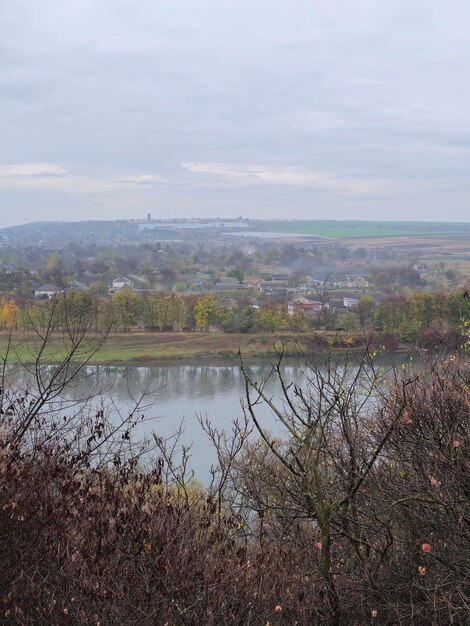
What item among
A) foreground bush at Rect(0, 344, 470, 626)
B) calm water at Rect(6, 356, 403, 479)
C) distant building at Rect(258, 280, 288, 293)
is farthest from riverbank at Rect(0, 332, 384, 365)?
foreground bush at Rect(0, 344, 470, 626)

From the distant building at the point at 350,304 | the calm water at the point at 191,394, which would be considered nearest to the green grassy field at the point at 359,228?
the distant building at the point at 350,304

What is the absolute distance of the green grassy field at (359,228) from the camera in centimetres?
6907

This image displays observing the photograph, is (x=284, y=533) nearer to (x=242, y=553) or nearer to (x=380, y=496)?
(x=380, y=496)

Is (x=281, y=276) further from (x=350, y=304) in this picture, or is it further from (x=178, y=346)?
(x=350, y=304)

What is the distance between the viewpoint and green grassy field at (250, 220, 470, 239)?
69.1 metres

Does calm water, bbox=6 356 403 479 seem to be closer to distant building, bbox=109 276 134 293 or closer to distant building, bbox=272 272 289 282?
distant building, bbox=109 276 134 293

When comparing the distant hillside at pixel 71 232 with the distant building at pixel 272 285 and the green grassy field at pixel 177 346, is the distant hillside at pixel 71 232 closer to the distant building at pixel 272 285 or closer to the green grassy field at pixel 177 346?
the distant building at pixel 272 285

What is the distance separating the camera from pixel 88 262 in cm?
4491

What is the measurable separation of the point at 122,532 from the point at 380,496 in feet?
3.84

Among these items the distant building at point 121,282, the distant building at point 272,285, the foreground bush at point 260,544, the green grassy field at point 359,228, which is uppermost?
the green grassy field at point 359,228

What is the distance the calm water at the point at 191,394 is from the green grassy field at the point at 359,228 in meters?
51.8

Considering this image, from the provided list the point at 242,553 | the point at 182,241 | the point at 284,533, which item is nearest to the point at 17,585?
the point at 242,553

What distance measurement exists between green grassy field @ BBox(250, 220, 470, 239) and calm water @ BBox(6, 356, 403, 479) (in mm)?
51752

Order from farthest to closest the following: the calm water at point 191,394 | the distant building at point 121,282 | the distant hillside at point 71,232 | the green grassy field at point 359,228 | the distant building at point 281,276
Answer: the distant hillside at point 71,232 → the green grassy field at point 359,228 → the distant building at point 281,276 → the distant building at point 121,282 → the calm water at point 191,394
